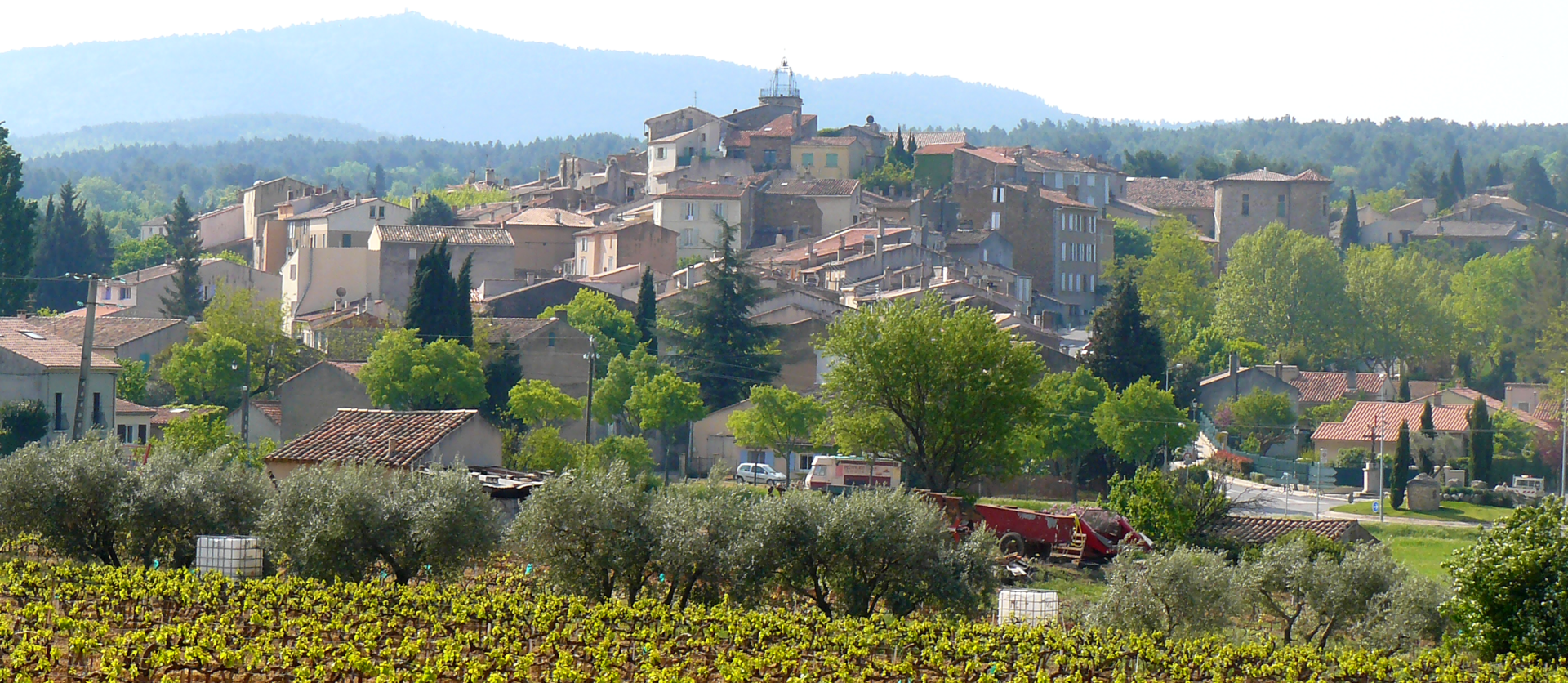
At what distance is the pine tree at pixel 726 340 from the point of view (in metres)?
68.8

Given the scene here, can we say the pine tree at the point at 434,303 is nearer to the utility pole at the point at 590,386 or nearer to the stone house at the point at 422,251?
the utility pole at the point at 590,386

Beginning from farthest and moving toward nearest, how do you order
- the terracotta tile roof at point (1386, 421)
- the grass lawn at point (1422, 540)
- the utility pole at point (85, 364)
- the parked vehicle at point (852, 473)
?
the terracotta tile roof at point (1386, 421)
the grass lawn at point (1422, 540)
the parked vehicle at point (852, 473)
the utility pole at point (85, 364)

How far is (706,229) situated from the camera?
102 m

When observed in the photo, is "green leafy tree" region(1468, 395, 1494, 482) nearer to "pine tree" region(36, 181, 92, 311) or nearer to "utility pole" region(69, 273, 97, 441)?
"utility pole" region(69, 273, 97, 441)

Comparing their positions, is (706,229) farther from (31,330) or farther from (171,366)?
(31,330)

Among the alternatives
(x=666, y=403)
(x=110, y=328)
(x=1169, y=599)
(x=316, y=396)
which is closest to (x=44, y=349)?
(x=316, y=396)

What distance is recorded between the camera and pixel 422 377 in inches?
2334

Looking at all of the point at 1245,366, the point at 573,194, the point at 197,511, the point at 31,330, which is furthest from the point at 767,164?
the point at 197,511

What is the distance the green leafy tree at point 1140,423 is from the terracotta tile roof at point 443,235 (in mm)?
37584

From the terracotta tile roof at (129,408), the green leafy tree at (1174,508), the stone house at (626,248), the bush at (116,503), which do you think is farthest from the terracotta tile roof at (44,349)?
the stone house at (626,248)

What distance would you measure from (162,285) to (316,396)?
33742mm

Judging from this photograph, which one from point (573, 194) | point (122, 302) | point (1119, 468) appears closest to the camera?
point (1119, 468)

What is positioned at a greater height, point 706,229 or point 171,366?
point 706,229

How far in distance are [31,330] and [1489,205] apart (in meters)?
131
